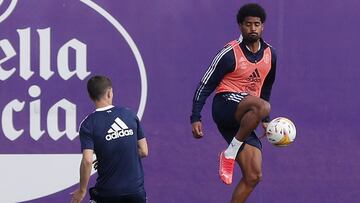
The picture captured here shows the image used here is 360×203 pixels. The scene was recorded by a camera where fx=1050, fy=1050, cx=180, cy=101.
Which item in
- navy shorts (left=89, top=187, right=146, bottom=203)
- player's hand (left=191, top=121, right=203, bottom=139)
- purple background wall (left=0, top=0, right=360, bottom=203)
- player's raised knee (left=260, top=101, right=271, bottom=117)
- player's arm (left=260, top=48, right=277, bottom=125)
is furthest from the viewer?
purple background wall (left=0, top=0, right=360, bottom=203)

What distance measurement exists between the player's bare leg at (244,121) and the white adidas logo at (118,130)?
1038 millimetres

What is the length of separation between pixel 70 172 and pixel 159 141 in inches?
31.9

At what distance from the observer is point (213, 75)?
7.89 m

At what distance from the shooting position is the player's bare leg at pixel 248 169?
7.91 meters

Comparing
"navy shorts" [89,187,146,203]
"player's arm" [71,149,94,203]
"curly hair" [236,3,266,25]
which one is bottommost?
"navy shorts" [89,187,146,203]

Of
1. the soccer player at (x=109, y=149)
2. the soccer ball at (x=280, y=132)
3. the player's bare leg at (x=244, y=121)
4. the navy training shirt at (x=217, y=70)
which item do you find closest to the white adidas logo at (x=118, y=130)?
the soccer player at (x=109, y=149)

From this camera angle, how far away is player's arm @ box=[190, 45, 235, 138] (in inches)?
308

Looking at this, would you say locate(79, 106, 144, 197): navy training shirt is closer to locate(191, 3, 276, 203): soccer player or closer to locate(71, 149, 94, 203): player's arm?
locate(71, 149, 94, 203): player's arm

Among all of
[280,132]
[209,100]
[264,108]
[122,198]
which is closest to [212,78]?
[264,108]

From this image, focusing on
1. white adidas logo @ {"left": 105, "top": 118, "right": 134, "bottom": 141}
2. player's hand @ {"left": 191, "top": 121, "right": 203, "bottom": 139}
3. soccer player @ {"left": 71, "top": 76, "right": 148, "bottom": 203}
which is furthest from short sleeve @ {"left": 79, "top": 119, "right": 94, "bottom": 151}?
player's hand @ {"left": 191, "top": 121, "right": 203, "bottom": 139}

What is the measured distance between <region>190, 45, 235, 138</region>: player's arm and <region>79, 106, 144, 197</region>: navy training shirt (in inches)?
30.8

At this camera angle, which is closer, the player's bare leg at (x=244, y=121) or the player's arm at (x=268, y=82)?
the player's bare leg at (x=244, y=121)

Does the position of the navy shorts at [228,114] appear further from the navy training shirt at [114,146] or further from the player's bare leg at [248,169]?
the navy training shirt at [114,146]

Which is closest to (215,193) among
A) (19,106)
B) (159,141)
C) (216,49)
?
(159,141)
